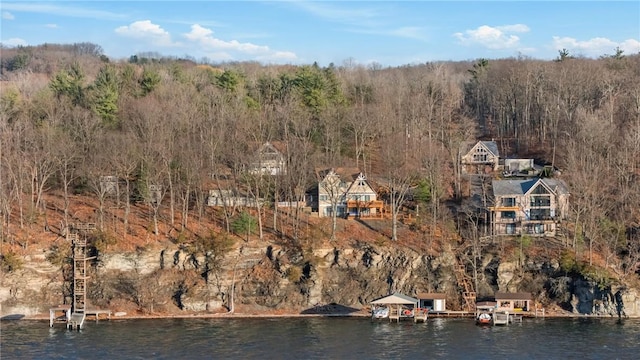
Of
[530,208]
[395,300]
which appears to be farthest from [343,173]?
[395,300]

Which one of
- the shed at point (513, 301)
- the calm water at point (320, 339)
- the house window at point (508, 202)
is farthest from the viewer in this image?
the house window at point (508, 202)

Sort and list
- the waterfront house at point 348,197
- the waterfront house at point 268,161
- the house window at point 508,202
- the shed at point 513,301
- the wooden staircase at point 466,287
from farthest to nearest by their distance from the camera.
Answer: the waterfront house at point 348,197 < the waterfront house at point 268,161 < the house window at point 508,202 < the wooden staircase at point 466,287 < the shed at point 513,301

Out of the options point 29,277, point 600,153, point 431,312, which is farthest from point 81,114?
point 600,153

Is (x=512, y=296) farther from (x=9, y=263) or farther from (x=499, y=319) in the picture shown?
(x=9, y=263)

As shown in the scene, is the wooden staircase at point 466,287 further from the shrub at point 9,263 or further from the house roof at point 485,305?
the shrub at point 9,263

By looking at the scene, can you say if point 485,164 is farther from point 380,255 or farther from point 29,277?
point 29,277

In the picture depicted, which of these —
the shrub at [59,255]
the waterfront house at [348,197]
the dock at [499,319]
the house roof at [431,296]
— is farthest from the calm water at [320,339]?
the waterfront house at [348,197]

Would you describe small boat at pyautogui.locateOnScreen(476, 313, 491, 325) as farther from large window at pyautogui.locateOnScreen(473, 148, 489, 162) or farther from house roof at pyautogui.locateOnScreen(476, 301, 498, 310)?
large window at pyautogui.locateOnScreen(473, 148, 489, 162)
